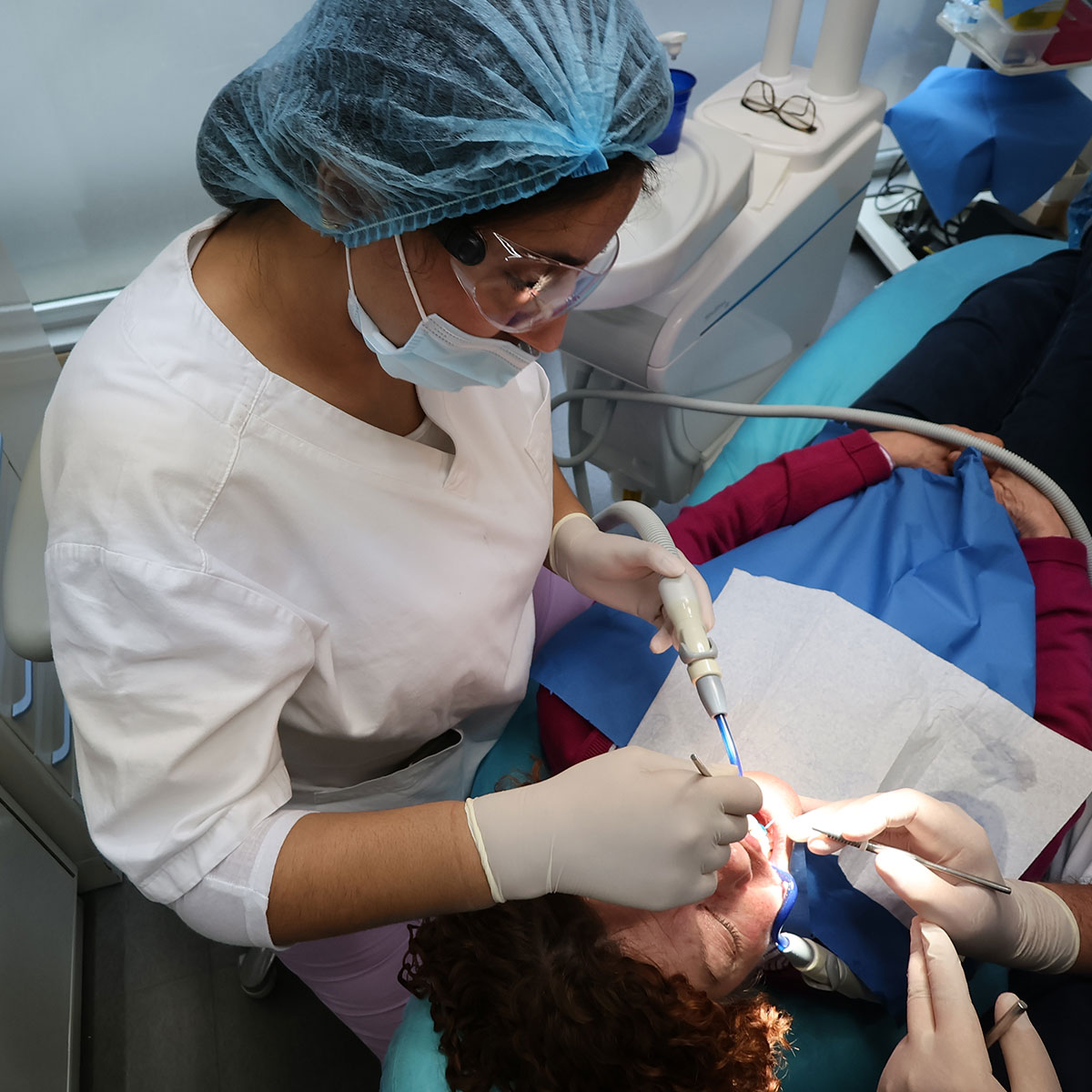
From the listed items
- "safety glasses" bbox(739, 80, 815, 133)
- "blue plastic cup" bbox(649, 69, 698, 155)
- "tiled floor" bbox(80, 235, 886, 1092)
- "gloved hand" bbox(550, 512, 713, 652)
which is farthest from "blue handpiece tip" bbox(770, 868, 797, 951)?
"safety glasses" bbox(739, 80, 815, 133)

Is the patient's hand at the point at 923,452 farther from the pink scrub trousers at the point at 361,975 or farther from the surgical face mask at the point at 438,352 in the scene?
the pink scrub trousers at the point at 361,975

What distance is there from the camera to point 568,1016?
3.05 ft

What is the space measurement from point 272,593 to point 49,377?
1.32 meters

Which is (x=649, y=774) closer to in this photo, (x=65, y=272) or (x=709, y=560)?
(x=709, y=560)

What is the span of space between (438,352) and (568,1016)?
0.69m

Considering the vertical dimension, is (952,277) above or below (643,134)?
below

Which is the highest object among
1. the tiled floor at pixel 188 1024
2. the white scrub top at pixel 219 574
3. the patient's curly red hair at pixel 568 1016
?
the white scrub top at pixel 219 574

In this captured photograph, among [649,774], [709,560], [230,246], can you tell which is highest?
[230,246]

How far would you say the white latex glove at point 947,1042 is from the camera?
3.15 feet

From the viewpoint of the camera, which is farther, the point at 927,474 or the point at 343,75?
the point at 927,474

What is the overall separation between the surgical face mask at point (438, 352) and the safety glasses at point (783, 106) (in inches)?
45.7

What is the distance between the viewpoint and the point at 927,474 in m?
1.58

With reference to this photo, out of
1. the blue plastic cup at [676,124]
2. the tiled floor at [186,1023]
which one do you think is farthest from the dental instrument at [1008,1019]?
the blue plastic cup at [676,124]

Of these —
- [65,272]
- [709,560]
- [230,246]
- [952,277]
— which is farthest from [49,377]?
[952,277]
